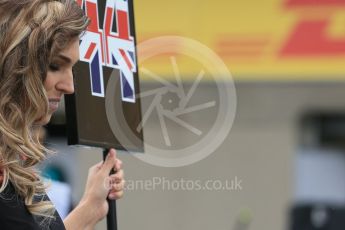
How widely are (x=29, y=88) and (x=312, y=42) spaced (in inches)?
301

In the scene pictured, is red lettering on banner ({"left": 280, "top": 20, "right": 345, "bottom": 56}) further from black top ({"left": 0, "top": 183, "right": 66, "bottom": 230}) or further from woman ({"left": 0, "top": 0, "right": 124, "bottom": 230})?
black top ({"left": 0, "top": 183, "right": 66, "bottom": 230})

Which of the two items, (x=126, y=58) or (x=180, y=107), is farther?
(x=180, y=107)

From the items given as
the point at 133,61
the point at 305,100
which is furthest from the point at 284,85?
the point at 133,61

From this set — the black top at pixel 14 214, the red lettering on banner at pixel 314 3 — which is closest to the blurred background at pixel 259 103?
the red lettering on banner at pixel 314 3

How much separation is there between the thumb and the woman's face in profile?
0.61m

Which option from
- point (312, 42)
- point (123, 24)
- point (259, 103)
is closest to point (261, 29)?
point (312, 42)

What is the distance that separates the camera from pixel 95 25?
2.85 meters

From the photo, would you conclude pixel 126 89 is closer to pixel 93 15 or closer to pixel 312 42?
pixel 93 15

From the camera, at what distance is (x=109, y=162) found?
9.30 ft

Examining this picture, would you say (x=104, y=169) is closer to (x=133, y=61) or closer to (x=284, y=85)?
(x=133, y=61)

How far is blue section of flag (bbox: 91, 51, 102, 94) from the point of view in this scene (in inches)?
111

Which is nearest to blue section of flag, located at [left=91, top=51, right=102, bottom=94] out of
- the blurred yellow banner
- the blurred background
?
the blurred background

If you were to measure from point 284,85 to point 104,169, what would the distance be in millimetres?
6953

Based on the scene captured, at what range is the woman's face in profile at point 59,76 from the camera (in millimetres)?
2178
